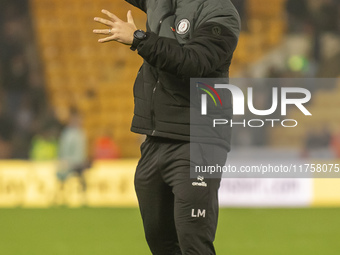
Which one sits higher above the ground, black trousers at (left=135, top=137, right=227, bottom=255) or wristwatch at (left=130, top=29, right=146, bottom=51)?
wristwatch at (left=130, top=29, right=146, bottom=51)

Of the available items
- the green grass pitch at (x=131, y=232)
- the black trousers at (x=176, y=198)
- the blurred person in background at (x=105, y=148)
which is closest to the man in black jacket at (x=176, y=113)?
the black trousers at (x=176, y=198)

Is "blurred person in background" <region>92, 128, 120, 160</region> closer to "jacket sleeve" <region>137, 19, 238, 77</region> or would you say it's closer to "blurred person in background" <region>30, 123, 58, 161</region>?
"blurred person in background" <region>30, 123, 58, 161</region>

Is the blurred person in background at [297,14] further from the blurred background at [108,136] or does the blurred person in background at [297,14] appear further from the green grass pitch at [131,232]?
the green grass pitch at [131,232]

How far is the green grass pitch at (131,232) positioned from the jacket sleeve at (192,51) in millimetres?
A: 4220

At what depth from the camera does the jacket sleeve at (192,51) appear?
412 centimetres

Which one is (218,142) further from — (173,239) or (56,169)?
(56,169)

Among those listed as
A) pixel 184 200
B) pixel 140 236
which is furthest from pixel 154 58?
pixel 140 236

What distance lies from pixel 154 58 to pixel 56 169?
10451 millimetres

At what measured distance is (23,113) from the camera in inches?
704

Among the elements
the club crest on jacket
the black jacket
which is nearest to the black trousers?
the black jacket

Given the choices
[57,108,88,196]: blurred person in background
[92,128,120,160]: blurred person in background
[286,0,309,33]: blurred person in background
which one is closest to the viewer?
[57,108,88,196]: blurred person in background

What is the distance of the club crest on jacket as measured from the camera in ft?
14.4

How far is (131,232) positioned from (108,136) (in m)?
5.93

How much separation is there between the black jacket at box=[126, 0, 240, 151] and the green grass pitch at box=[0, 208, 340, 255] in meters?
3.88
